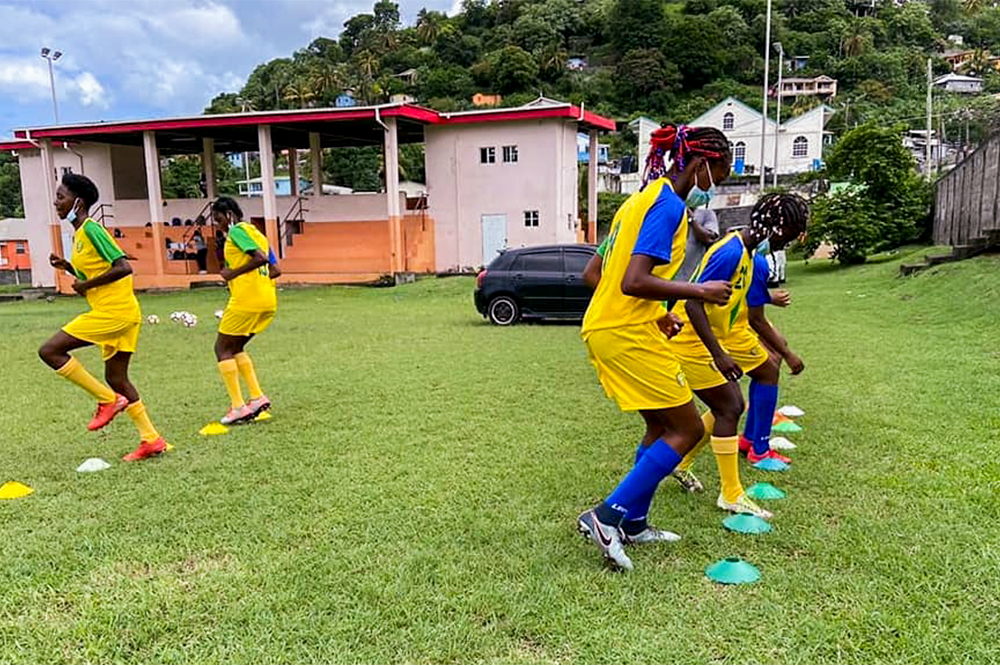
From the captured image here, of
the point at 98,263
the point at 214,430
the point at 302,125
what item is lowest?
the point at 214,430

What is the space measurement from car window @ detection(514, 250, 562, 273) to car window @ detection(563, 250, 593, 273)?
0.47 feet

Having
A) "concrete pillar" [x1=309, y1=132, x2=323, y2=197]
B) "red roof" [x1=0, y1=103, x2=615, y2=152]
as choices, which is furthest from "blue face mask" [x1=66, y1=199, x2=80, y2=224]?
"concrete pillar" [x1=309, y1=132, x2=323, y2=197]

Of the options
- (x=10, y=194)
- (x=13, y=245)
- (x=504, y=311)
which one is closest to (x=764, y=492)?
(x=504, y=311)

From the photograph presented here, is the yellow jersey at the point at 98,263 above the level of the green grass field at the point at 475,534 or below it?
above

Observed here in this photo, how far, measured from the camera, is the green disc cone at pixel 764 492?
3.87m

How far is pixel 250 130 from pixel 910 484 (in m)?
24.9

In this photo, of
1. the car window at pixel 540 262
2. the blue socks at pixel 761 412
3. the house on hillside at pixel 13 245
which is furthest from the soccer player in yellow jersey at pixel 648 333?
the house on hillside at pixel 13 245

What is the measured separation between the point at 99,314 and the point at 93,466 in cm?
101

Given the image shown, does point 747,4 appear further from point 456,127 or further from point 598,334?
point 598,334

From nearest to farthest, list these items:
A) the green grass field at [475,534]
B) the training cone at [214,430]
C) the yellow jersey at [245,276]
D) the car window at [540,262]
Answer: the green grass field at [475,534] → the training cone at [214,430] → the yellow jersey at [245,276] → the car window at [540,262]

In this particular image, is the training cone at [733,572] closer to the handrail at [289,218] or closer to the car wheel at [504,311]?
the car wheel at [504,311]

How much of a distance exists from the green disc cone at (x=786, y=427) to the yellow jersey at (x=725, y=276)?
1.52 meters

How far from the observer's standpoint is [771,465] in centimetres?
438

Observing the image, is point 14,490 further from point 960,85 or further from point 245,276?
point 960,85
